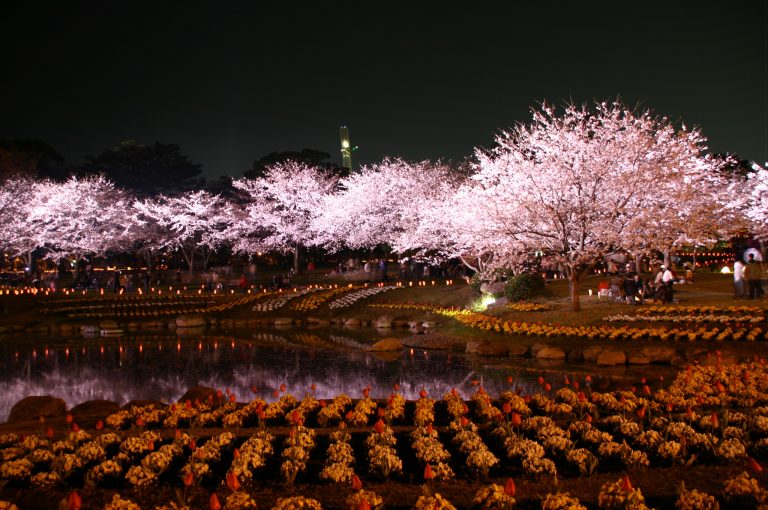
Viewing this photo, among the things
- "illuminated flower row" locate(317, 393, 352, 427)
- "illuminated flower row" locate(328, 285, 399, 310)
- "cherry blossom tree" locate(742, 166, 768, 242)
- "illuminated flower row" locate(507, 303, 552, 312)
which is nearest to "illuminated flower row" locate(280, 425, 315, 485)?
"illuminated flower row" locate(317, 393, 352, 427)

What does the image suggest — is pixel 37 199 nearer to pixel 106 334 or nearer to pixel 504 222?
pixel 106 334

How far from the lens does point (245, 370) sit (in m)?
21.6

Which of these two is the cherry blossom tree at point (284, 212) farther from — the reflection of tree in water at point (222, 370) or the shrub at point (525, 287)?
the reflection of tree in water at point (222, 370)

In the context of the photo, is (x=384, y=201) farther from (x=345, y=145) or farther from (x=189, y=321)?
(x=345, y=145)

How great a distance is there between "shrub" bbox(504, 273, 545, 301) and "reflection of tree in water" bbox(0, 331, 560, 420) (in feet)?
25.1

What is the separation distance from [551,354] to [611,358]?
210 cm

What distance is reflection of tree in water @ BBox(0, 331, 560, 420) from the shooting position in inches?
714

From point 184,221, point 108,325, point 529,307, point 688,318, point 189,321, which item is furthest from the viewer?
point 184,221

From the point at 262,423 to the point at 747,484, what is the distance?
21.5 ft

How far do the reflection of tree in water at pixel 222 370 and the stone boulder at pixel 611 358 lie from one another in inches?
104

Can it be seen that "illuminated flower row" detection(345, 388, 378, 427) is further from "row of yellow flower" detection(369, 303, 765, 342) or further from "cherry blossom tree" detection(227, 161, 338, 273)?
"cherry blossom tree" detection(227, 161, 338, 273)

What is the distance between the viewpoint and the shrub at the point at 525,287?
30484 millimetres

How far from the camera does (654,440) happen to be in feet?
29.5

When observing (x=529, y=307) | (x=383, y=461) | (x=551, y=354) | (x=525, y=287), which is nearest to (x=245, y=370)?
(x=551, y=354)
